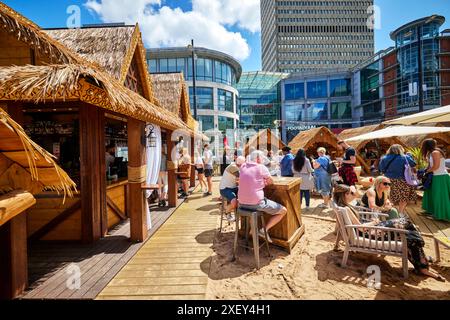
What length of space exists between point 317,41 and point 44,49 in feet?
302

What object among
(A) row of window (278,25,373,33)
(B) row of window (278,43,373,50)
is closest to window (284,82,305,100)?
(B) row of window (278,43,373,50)

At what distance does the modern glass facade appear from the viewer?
46906 mm

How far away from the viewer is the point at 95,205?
4672 millimetres

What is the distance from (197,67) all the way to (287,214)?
107ft

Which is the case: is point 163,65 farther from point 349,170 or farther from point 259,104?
point 349,170

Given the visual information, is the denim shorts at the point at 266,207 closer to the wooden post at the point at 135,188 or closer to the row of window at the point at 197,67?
the wooden post at the point at 135,188

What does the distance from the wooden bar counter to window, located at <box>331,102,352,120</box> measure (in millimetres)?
43942

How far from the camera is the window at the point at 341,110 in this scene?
43031 millimetres

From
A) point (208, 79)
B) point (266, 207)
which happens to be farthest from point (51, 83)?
point (208, 79)

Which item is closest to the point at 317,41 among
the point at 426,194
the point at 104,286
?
the point at 426,194

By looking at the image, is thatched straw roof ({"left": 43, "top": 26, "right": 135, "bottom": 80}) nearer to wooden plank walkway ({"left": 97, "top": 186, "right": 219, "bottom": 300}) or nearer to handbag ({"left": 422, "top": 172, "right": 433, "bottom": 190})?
wooden plank walkway ({"left": 97, "top": 186, "right": 219, "bottom": 300})

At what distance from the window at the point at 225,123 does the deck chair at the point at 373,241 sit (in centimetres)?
3255

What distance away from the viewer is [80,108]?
14.8 feet

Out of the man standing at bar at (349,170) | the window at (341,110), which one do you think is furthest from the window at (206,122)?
the man standing at bar at (349,170)
